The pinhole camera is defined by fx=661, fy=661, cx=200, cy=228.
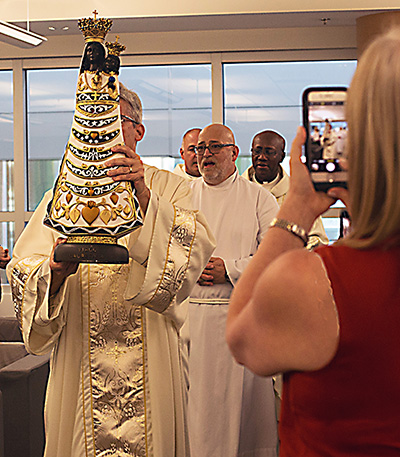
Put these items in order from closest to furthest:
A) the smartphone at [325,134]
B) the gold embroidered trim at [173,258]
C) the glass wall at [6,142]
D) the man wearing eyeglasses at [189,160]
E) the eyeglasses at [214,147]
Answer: the smartphone at [325,134], the gold embroidered trim at [173,258], the eyeglasses at [214,147], the man wearing eyeglasses at [189,160], the glass wall at [6,142]

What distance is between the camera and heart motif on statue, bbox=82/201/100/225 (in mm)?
1918

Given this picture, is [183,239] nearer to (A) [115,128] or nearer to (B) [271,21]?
(A) [115,128]

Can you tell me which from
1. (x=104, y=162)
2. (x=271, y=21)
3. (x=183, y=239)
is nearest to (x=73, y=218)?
(x=104, y=162)

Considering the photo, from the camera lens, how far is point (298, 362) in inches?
39.5

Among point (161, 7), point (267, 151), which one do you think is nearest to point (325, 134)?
point (267, 151)

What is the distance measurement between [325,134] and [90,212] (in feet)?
3.21

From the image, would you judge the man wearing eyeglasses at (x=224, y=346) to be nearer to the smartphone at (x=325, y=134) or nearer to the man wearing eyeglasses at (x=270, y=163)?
the man wearing eyeglasses at (x=270, y=163)

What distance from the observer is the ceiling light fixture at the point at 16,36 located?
4.76m

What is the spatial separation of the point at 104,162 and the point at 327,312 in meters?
1.11

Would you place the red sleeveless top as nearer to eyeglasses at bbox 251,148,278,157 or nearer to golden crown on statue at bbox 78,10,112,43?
golden crown on statue at bbox 78,10,112,43

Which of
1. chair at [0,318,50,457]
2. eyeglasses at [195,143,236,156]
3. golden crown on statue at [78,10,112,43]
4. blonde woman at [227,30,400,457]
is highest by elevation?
golden crown on statue at [78,10,112,43]

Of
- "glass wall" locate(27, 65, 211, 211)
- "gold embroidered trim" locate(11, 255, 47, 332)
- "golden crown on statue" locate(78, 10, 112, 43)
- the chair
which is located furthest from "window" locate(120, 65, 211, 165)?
"golden crown on statue" locate(78, 10, 112, 43)

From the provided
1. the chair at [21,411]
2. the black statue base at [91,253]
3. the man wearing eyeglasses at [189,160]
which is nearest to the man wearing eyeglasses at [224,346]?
the chair at [21,411]

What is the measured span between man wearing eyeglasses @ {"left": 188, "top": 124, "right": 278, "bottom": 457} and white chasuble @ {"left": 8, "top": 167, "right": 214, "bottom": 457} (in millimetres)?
1357
